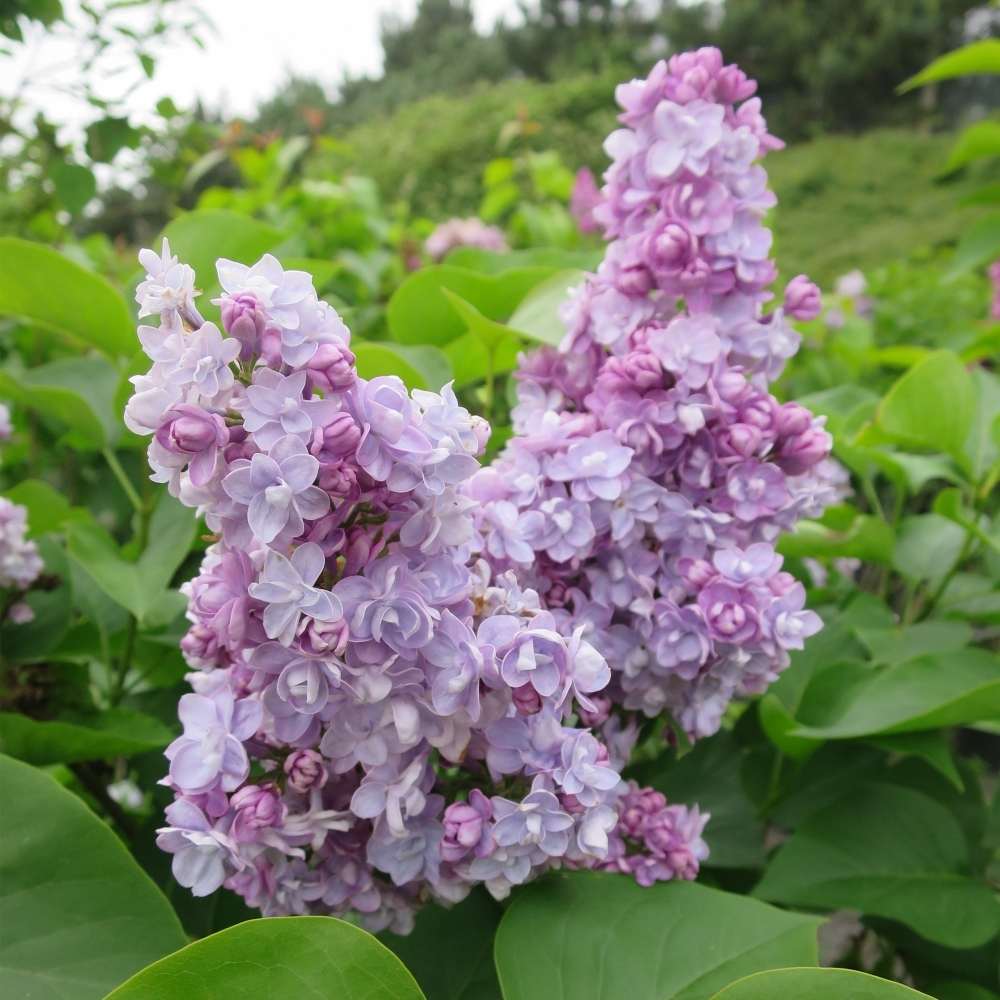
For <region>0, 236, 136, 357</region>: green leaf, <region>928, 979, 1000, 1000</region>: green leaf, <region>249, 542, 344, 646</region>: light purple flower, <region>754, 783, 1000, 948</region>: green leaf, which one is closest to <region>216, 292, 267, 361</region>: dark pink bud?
<region>249, 542, 344, 646</region>: light purple flower

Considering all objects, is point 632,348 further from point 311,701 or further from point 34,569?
point 34,569

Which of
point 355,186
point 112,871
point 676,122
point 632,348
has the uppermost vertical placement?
point 355,186

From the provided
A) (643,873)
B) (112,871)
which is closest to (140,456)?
(112,871)

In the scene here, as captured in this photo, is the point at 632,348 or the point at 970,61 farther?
the point at 970,61

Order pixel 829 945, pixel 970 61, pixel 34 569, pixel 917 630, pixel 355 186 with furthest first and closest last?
pixel 355 186
pixel 829 945
pixel 970 61
pixel 917 630
pixel 34 569

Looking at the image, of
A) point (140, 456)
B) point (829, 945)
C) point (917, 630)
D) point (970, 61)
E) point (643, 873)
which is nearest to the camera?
point (643, 873)

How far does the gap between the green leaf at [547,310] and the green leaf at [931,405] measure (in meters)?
0.37

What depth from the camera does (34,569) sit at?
0.91 metres

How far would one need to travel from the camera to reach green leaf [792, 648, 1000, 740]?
0.74 m

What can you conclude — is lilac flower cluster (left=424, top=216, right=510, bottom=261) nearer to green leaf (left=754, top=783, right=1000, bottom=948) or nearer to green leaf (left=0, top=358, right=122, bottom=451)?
green leaf (left=0, top=358, right=122, bottom=451)

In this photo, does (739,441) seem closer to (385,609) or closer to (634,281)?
(634,281)

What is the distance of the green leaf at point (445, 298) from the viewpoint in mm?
940

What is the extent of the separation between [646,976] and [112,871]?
1.09 feet

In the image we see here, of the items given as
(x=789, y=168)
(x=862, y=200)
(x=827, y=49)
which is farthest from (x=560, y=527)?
(x=827, y=49)
